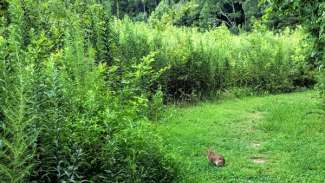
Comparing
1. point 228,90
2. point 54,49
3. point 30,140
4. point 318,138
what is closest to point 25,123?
point 30,140

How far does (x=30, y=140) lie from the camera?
3.29 metres

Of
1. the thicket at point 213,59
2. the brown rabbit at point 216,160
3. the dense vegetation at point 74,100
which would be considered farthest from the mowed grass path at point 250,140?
the thicket at point 213,59

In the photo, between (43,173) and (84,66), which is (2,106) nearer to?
(43,173)

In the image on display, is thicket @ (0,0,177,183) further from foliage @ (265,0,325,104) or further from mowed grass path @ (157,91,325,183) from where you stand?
foliage @ (265,0,325,104)

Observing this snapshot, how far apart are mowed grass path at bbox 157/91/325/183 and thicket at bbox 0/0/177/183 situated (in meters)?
0.92

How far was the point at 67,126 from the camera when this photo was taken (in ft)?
12.8

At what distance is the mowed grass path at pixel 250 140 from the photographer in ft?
21.0

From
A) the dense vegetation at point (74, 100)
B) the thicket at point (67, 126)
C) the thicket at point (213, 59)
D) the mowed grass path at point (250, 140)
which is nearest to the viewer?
the thicket at point (67, 126)

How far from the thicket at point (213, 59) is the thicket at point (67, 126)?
4872mm

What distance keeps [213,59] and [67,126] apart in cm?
1005

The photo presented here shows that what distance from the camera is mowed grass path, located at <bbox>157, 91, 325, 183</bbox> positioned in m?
6.41

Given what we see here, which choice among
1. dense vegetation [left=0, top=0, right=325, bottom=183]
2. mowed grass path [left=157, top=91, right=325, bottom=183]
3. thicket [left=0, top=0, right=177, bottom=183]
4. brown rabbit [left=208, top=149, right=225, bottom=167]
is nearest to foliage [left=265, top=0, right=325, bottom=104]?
dense vegetation [left=0, top=0, right=325, bottom=183]

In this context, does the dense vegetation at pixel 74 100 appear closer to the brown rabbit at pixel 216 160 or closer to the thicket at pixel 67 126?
the thicket at pixel 67 126

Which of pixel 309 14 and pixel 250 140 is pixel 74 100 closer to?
pixel 309 14
